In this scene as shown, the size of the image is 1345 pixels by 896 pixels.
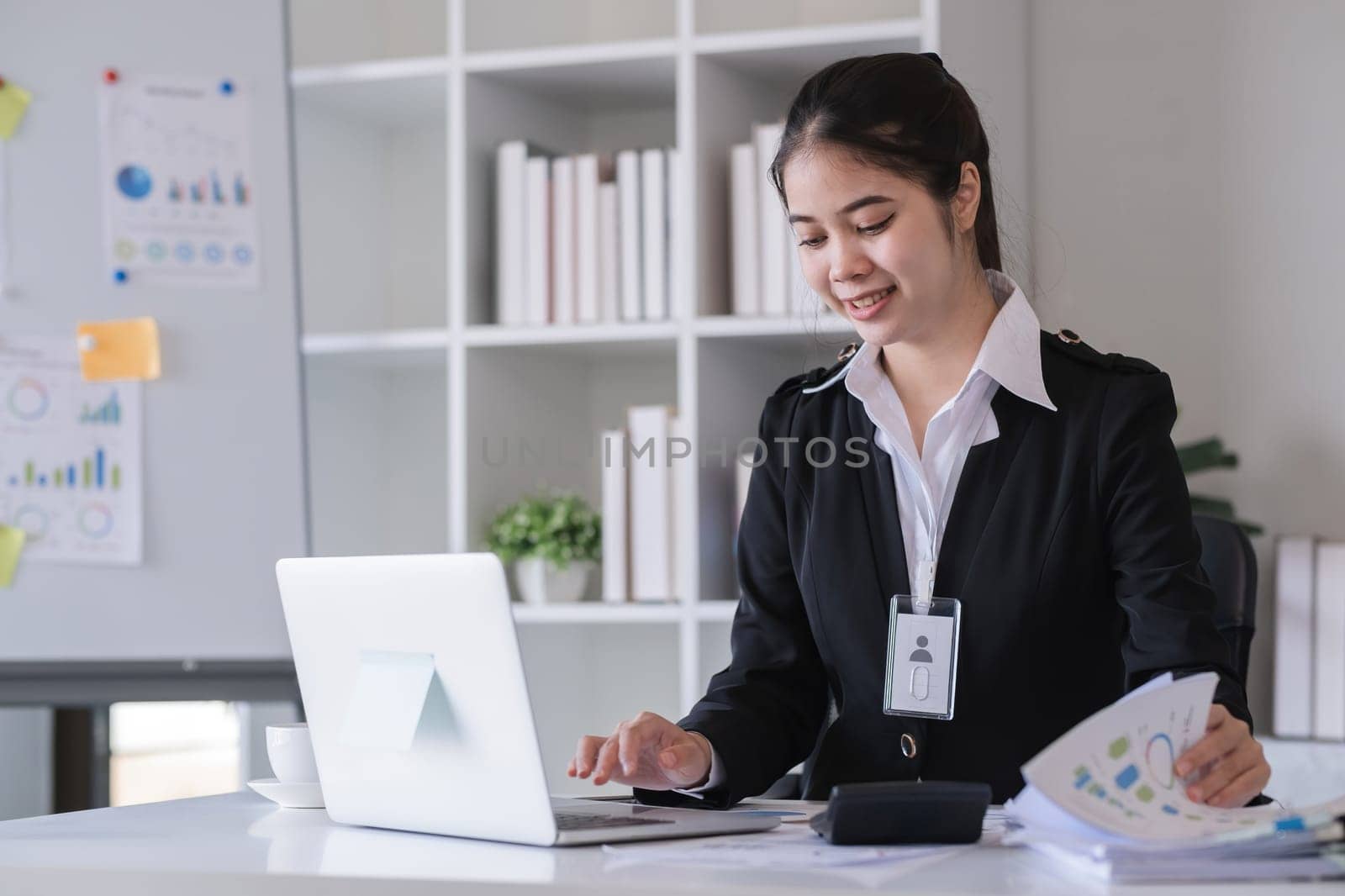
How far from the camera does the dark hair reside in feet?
4.75

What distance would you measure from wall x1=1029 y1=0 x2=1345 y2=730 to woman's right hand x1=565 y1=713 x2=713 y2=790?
4.90ft

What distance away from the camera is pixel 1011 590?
1.42m

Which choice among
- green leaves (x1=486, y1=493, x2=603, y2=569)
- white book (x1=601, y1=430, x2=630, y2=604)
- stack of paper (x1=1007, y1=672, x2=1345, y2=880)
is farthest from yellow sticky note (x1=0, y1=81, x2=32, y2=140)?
stack of paper (x1=1007, y1=672, x2=1345, y2=880)

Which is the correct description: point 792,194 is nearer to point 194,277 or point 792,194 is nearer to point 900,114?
point 900,114

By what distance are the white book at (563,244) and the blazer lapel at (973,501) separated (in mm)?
1163

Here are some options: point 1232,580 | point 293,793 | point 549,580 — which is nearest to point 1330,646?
point 1232,580

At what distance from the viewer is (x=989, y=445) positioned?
1.47 meters

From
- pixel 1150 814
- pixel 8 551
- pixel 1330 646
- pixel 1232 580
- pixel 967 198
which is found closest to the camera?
pixel 1150 814

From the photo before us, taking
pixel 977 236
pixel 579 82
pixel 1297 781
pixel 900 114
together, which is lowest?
pixel 1297 781

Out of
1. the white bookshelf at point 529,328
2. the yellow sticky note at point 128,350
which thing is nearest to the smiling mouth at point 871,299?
the white bookshelf at point 529,328

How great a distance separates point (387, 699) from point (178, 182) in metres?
1.64

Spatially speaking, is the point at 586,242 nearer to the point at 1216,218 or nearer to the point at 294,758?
the point at 1216,218

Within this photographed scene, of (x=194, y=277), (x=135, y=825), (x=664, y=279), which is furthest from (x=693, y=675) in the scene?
(x=135, y=825)

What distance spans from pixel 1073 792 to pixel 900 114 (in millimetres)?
790
